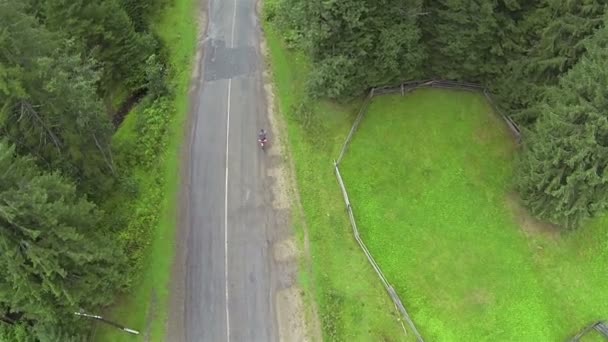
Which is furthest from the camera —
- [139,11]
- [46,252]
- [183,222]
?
[139,11]

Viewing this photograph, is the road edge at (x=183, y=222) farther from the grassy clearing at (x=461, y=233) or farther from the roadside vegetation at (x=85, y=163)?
the grassy clearing at (x=461, y=233)

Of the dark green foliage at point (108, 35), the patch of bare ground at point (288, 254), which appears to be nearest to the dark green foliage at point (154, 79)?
the dark green foliage at point (108, 35)

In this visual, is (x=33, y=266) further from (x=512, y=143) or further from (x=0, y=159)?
(x=512, y=143)

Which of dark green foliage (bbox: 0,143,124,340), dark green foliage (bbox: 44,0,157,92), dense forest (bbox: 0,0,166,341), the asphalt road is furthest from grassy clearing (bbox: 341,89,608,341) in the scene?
dark green foliage (bbox: 44,0,157,92)

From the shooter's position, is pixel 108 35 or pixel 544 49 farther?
pixel 108 35

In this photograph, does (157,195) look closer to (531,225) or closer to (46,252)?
(46,252)

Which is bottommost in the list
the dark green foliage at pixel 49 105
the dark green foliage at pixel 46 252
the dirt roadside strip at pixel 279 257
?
the dirt roadside strip at pixel 279 257

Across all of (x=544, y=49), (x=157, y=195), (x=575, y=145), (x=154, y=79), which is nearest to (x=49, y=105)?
(x=157, y=195)
